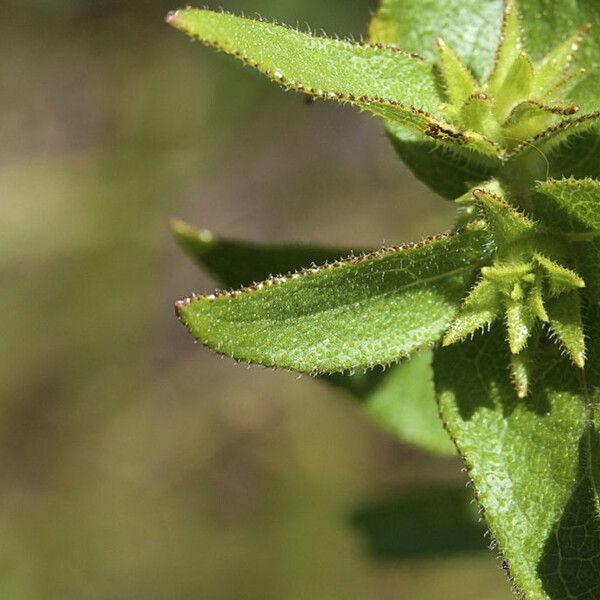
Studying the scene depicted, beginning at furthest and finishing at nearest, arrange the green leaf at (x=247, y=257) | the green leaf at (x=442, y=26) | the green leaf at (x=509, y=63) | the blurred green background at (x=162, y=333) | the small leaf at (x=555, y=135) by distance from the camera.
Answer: the blurred green background at (x=162, y=333)
the green leaf at (x=247, y=257)
the green leaf at (x=442, y=26)
the green leaf at (x=509, y=63)
the small leaf at (x=555, y=135)

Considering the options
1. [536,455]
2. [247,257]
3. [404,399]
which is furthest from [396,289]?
[404,399]

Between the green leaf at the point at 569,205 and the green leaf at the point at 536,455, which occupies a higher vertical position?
the green leaf at the point at 569,205

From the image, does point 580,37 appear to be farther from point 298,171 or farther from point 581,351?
point 298,171

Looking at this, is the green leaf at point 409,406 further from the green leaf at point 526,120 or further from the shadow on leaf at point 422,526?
the green leaf at point 526,120

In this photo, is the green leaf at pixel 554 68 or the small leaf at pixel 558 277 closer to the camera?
the small leaf at pixel 558 277

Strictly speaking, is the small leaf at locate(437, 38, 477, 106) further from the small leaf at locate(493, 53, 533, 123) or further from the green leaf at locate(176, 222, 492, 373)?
the green leaf at locate(176, 222, 492, 373)

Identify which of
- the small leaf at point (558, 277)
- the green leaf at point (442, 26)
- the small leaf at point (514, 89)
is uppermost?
the green leaf at point (442, 26)

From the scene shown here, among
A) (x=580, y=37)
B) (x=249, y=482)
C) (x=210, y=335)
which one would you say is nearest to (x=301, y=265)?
(x=210, y=335)

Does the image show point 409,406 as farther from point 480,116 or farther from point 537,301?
point 480,116

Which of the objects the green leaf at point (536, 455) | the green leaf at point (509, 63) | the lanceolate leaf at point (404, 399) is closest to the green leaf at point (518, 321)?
the green leaf at point (536, 455)
